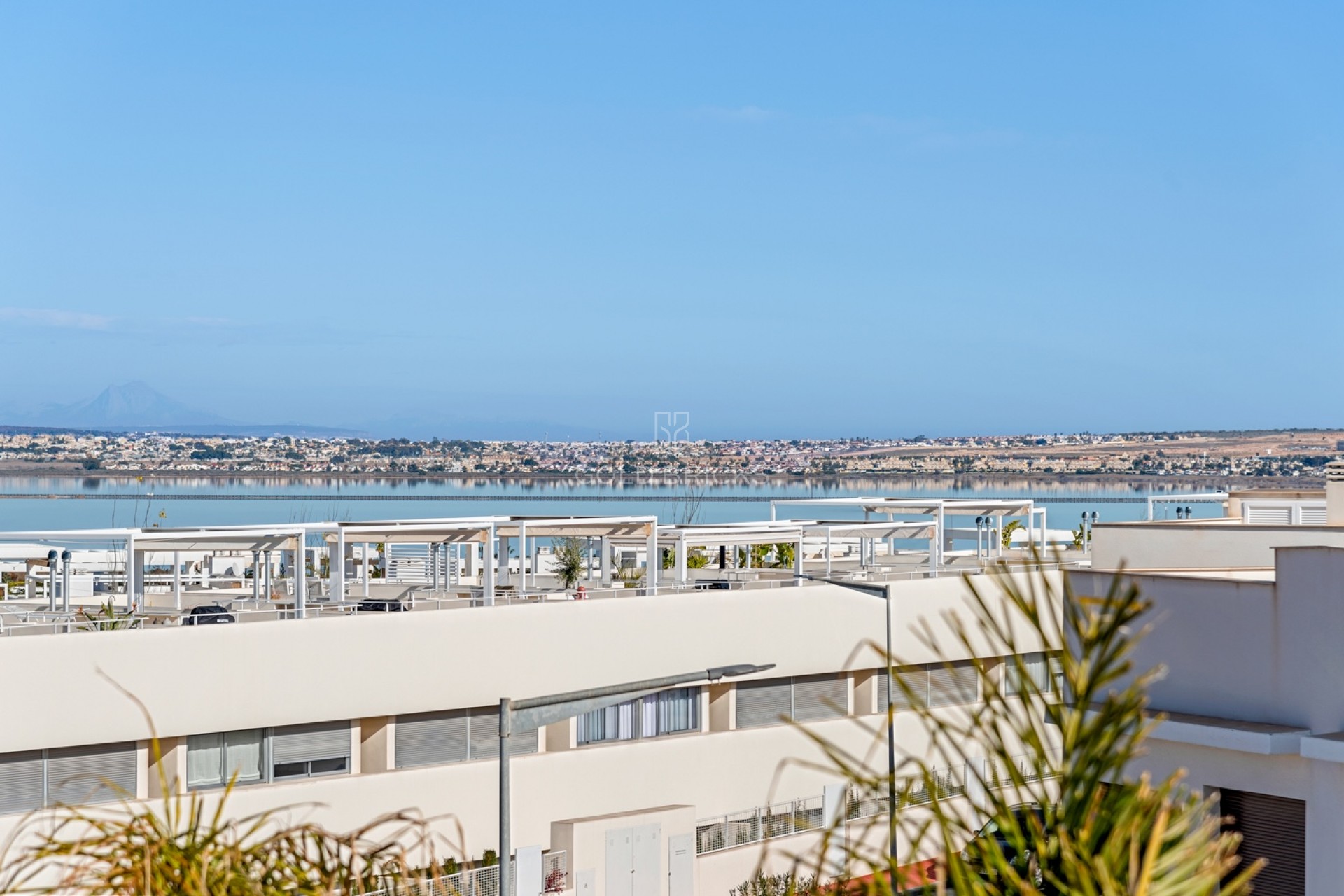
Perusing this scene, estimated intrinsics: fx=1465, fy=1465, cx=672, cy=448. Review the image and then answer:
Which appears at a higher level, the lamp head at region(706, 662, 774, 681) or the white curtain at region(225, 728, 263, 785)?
the lamp head at region(706, 662, 774, 681)

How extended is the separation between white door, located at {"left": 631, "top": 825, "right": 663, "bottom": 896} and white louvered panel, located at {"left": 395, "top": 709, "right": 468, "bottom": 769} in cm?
436

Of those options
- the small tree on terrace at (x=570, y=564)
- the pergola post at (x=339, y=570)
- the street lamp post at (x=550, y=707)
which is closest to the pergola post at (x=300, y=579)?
the pergola post at (x=339, y=570)

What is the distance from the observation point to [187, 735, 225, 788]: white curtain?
962 inches

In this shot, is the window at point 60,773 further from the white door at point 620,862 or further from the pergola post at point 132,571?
the white door at point 620,862

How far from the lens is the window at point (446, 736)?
87.3 feet

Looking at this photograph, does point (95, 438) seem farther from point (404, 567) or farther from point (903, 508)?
→ point (903, 508)

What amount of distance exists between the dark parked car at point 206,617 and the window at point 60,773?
2773 mm

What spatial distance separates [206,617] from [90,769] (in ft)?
11.2

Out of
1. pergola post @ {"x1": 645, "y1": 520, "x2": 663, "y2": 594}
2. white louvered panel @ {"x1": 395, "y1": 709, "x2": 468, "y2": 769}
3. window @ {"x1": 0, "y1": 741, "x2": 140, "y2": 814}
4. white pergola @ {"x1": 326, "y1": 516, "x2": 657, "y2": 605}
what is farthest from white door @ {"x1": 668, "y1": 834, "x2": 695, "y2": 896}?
window @ {"x1": 0, "y1": 741, "x2": 140, "y2": 814}

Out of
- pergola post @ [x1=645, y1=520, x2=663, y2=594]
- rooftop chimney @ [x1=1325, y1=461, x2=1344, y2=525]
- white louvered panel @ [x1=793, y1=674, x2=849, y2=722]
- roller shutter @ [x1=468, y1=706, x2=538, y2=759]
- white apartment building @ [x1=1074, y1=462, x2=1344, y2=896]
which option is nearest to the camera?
white apartment building @ [x1=1074, y1=462, x2=1344, y2=896]

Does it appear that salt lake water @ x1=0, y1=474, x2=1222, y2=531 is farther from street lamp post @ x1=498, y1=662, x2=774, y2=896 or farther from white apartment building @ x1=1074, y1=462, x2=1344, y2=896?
street lamp post @ x1=498, y1=662, x2=774, y2=896

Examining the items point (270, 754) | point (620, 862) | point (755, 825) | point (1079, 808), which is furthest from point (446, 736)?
point (1079, 808)

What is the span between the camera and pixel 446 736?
26.9 meters

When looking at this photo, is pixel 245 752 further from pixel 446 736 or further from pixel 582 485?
pixel 582 485
